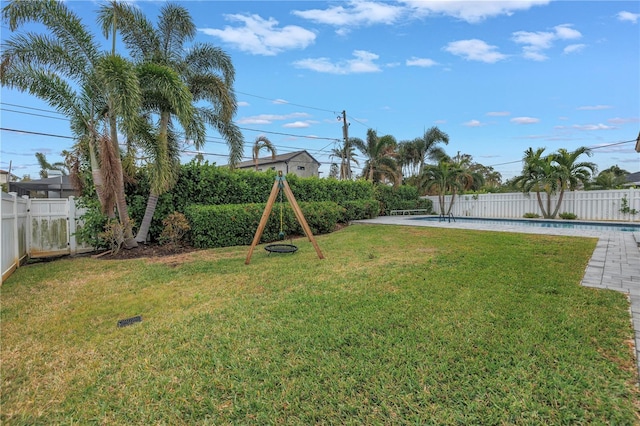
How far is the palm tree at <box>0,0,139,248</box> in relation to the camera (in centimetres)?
→ 632

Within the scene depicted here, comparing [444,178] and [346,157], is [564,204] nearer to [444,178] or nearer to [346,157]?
[444,178]

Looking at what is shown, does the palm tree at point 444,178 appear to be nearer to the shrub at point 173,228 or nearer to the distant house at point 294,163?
the distant house at point 294,163

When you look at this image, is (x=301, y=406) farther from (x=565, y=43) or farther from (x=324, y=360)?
(x=565, y=43)

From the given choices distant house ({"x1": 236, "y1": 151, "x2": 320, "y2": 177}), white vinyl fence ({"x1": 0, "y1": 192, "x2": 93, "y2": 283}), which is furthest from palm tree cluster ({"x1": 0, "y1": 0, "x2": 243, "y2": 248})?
distant house ({"x1": 236, "y1": 151, "x2": 320, "y2": 177})

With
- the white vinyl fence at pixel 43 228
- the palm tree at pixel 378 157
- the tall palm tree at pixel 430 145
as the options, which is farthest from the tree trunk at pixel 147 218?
the tall palm tree at pixel 430 145

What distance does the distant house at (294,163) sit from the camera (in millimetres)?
31375

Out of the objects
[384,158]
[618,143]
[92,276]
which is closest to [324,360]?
[92,276]

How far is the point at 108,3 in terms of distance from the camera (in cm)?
730

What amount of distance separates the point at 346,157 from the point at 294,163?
995 cm

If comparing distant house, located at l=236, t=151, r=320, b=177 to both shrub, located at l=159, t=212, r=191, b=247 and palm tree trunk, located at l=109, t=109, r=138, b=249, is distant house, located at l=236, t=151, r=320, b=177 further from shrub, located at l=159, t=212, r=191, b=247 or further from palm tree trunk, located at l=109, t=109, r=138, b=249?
palm tree trunk, located at l=109, t=109, r=138, b=249

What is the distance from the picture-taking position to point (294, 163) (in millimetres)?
32031

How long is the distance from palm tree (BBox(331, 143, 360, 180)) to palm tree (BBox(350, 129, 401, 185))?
93 centimetres

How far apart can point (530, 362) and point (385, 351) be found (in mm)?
1076

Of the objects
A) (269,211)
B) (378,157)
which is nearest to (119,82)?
(269,211)
